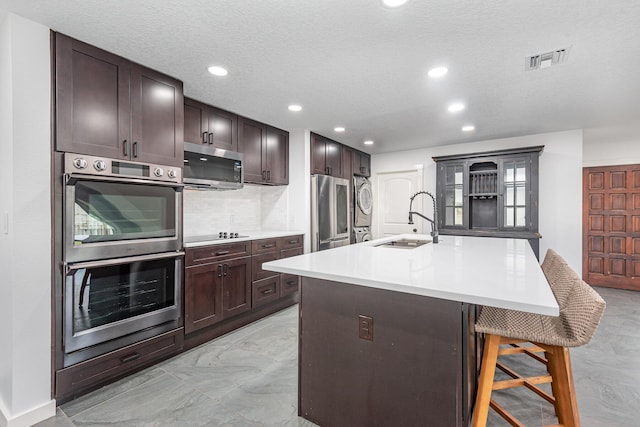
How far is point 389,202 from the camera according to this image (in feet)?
19.5

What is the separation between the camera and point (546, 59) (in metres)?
2.26

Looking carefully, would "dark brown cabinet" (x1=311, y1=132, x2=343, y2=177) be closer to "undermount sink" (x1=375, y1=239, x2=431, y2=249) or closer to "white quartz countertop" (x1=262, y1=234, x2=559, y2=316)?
"undermount sink" (x1=375, y1=239, x2=431, y2=249)

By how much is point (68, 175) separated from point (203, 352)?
5.75 feet

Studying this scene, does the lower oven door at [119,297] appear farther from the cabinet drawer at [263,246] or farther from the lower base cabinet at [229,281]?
the cabinet drawer at [263,246]

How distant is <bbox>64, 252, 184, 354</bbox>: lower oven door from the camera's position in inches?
77.4

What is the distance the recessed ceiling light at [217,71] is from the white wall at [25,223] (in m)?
1.00

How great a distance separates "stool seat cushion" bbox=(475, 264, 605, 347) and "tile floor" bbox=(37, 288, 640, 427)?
674 millimetres

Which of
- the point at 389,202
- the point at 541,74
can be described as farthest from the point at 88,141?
the point at 389,202

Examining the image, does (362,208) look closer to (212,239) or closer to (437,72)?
(212,239)

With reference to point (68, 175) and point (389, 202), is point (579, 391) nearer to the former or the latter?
point (68, 175)

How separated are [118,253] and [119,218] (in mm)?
251

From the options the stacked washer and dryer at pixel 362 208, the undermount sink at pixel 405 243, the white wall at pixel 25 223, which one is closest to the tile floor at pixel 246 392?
the white wall at pixel 25 223

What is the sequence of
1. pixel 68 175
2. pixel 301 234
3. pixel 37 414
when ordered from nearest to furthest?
pixel 37 414
pixel 68 175
pixel 301 234

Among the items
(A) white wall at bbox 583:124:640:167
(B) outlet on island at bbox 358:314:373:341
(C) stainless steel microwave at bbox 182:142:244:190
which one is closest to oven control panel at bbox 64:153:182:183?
(C) stainless steel microwave at bbox 182:142:244:190
